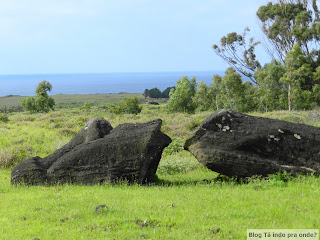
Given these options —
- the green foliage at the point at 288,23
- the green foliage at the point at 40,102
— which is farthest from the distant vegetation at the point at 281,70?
the green foliage at the point at 40,102

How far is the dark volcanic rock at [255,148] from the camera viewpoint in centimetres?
1469

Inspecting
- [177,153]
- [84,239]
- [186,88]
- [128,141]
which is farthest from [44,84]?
[84,239]

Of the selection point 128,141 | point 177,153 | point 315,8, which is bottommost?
point 177,153

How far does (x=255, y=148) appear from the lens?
49.3ft

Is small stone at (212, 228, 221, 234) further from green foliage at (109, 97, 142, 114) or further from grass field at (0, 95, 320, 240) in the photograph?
green foliage at (109, 97, 142, 114)

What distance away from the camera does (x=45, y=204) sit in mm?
11617

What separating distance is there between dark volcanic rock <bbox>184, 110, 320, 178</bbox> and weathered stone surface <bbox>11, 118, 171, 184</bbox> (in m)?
1.85

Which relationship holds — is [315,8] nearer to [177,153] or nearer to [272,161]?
[177,153]

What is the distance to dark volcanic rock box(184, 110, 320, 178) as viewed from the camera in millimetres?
14688

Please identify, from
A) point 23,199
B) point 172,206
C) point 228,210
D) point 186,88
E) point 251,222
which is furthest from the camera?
point 186,88

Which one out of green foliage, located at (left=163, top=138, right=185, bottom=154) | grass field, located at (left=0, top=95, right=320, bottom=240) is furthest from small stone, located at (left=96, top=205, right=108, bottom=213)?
green foliage, located at (left=163, top=138, right=185, bottom=154)

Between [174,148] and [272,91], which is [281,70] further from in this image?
[174,148]

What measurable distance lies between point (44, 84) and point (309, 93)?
214 ft

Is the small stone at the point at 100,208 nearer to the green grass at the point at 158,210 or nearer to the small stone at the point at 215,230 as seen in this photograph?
the green grass at the point at 158,210
